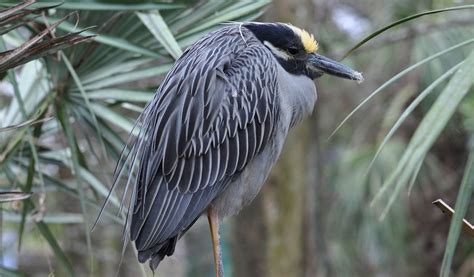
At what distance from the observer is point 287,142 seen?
467 cm

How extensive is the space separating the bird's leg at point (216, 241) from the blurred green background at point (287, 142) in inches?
11.8

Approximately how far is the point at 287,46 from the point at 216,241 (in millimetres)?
647

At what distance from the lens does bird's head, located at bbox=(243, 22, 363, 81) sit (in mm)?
2729

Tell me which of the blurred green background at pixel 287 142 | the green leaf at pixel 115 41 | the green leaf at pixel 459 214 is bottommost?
the blurred green background at pixel 287 142

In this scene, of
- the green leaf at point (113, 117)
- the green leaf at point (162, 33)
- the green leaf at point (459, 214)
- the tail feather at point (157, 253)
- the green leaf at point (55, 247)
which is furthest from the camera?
the green leaf at point (113, 117)

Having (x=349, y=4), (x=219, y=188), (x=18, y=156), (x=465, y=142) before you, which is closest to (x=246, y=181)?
(x=219, y=188)

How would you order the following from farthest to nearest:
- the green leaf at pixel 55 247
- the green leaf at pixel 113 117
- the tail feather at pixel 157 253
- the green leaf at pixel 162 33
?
the green leaf at pixel 113 117
the green leaf at pixel 55 247
the green leaf at pixel 162 33
the tail feather at pixel 157 253

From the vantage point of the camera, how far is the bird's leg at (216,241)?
8.33 ft

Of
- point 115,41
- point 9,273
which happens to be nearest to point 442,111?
point 115,41

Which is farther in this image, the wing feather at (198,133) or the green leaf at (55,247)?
the green leaf at (55,247)

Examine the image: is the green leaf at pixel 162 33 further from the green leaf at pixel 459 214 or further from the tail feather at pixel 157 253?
the green leaf at pixel 459 214

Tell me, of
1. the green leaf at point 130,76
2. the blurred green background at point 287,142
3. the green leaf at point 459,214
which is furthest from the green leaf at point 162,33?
the green leaf at point 459,214

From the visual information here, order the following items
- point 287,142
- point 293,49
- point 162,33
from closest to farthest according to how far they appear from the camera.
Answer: point 162,33 → point 293,49 → point 287,142

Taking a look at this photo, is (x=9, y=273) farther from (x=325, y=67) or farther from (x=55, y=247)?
(x=325, y=67)
